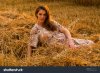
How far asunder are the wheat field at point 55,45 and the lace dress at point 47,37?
0.04m

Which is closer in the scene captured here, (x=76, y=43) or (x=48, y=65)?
(x=48, y=65)

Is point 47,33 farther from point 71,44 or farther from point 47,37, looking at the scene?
point 71,44

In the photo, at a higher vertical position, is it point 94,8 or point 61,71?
point 94,8

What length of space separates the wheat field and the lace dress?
0.04 metres

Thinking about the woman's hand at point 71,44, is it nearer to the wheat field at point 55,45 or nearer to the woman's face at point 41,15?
the wheat field at point 55,45

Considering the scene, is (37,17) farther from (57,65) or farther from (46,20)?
(57,65)

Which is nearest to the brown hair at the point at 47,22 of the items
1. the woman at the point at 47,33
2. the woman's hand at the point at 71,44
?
the woman at the point at 47,33

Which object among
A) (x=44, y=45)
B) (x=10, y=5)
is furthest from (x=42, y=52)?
(x=10, y=5)

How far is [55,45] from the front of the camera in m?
4.59

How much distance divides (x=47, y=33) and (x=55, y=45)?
0.12m

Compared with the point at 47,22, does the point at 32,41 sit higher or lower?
lower

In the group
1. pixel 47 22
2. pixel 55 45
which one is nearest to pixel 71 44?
pixel 55 45

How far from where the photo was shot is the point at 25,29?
4.75 meters

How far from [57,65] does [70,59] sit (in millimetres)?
112
